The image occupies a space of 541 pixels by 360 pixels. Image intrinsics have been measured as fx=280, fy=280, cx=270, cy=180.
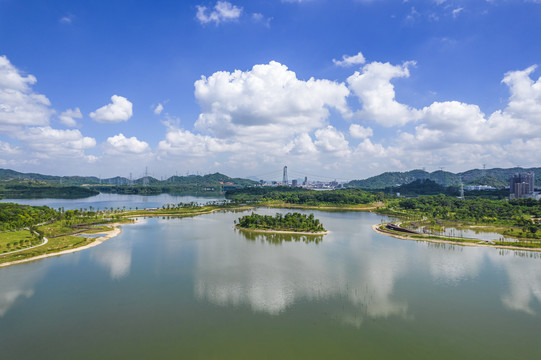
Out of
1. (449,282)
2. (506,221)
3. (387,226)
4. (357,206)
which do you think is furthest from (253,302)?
(357,206)

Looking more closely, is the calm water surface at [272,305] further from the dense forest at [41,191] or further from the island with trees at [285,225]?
the dense forest at [41,191]

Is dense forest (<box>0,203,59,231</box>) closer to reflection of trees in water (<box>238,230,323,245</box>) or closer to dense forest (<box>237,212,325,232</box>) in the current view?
dense forest (<box>237,212,325,232</box>)

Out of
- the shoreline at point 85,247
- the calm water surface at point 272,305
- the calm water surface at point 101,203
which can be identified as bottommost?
the calm water surface at point 272,305

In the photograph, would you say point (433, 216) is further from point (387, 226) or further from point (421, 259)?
point (421, 259)

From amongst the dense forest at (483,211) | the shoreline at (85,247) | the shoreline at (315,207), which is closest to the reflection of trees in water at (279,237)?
the shoreline at (85,247)

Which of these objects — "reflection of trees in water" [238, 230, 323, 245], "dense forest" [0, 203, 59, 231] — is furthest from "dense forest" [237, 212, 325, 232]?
"dense forest" [0, 203, 59, 231]

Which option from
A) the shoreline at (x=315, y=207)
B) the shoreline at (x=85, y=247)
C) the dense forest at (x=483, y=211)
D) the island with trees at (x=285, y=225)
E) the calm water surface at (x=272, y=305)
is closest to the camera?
the calm water surface at (x=272, y=305)

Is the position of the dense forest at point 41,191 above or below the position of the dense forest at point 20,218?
above

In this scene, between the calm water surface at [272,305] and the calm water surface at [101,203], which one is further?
the calm water surface at [101,203]
